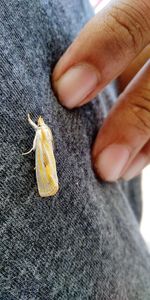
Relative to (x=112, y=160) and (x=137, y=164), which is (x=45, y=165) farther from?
(x=137, y=164)

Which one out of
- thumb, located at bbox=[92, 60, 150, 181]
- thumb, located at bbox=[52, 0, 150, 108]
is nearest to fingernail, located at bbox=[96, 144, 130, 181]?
thumb, located at bbox=[92, 60, 150, 181]

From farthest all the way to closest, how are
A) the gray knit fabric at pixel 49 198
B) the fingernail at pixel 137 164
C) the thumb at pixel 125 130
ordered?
the fingernail at pixel 137 164
the thumb at pixel 125 130
the gray knit fabric at pixel 49 198

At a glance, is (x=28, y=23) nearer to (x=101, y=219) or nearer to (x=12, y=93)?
(x=12, y=93)

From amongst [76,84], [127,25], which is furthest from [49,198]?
[127,25]

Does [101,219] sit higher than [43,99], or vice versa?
[43,99]

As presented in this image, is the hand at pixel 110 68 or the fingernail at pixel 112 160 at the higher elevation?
the hand at pixel 110 68

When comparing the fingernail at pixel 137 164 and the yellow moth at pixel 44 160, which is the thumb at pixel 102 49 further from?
the fingernail at pixel 137 164

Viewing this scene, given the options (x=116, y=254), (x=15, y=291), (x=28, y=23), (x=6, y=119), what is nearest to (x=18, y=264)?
(x=15, y=291)

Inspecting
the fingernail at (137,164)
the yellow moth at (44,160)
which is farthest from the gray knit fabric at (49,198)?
the fingernail at (137,164)
